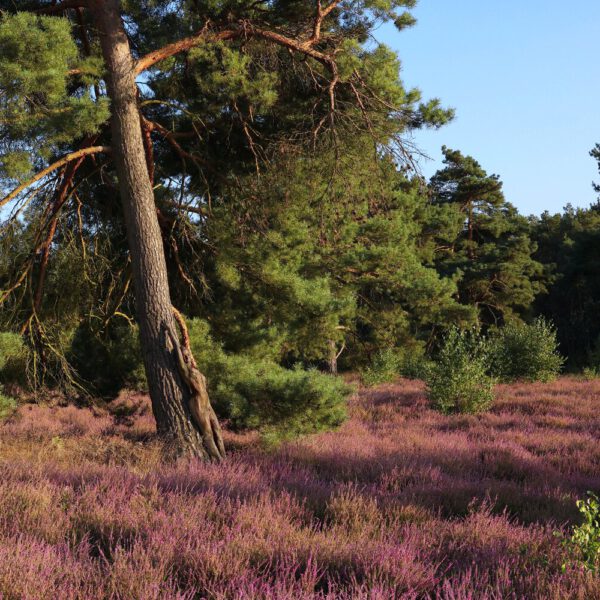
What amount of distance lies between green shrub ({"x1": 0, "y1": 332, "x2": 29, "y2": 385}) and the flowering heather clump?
1269 millimetres

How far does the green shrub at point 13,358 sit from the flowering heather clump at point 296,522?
1.27 m

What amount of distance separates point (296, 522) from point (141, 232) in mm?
4659

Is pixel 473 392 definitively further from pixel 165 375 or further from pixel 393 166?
pixel 165 375

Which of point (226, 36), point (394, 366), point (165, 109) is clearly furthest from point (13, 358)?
point (394, 366)

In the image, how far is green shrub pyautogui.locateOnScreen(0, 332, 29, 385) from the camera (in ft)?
25.5

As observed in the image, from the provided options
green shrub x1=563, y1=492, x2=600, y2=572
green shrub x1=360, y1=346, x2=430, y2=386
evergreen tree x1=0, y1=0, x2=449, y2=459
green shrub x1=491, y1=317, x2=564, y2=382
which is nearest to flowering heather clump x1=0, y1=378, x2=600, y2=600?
green shrub x1=563, y1=492, x2=600, y2=572

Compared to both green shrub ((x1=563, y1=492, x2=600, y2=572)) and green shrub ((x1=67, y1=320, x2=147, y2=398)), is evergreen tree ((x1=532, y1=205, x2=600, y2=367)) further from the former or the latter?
green shrub ((x1=563, y1=492, x2=600, y2=572))

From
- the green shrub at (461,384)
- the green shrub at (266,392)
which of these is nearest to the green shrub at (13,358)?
the green shrub at (266,392)

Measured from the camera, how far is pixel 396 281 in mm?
19406

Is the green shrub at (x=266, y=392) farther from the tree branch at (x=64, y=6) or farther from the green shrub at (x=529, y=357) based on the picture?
the green shrub at (x=529, y=357)

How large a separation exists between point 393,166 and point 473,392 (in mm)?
6306

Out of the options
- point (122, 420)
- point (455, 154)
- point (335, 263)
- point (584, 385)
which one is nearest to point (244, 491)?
point (122, 420)

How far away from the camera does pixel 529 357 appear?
60.0 feet

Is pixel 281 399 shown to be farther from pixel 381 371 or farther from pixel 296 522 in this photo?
pixel 381 371
